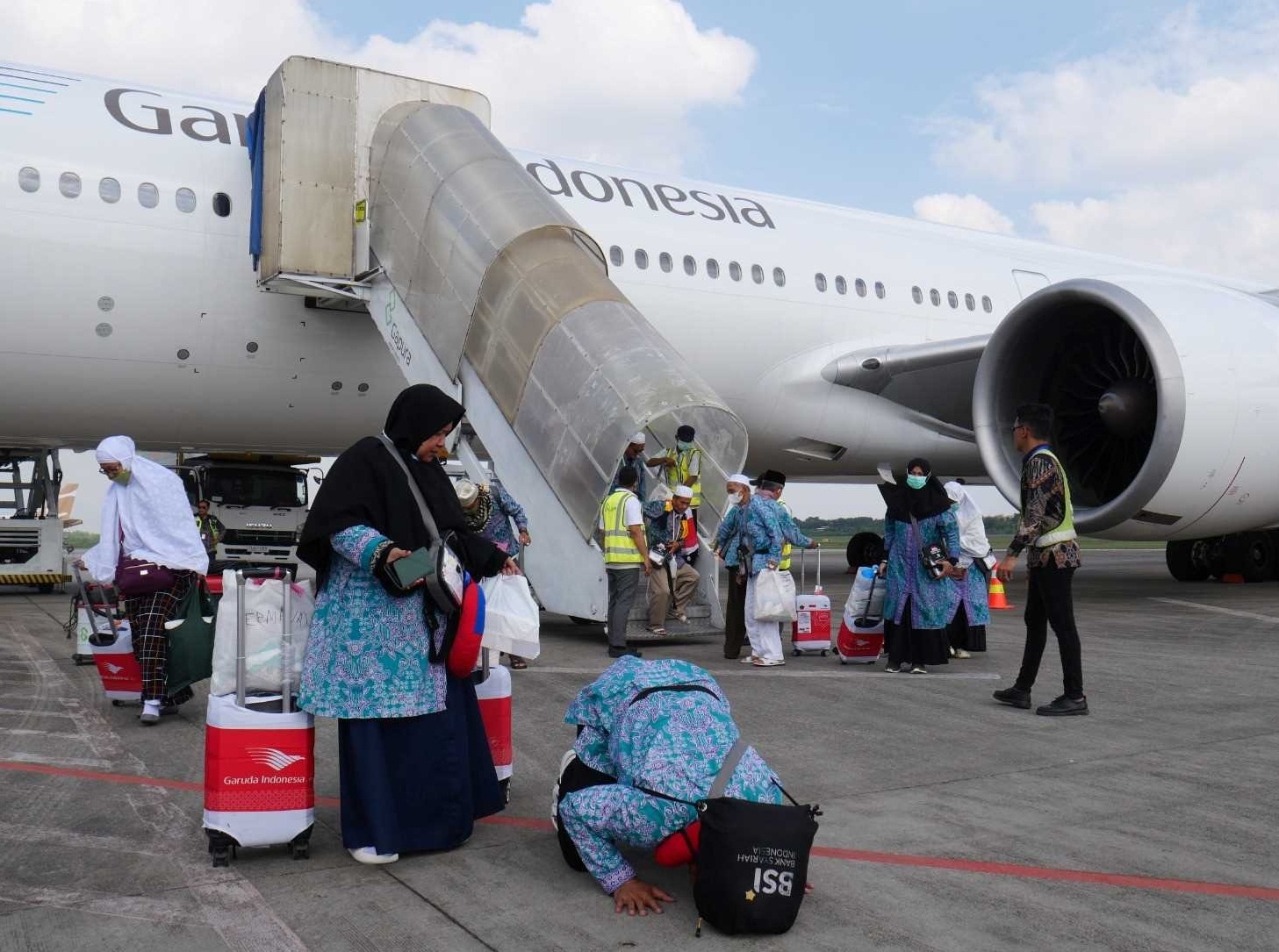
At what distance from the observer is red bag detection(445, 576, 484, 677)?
3.55 m

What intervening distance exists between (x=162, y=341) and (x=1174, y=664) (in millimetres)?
7766

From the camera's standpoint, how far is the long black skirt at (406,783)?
137 inches

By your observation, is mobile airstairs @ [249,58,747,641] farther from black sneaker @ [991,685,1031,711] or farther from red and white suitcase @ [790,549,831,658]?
black sneaker @ [991,685,1031,711]

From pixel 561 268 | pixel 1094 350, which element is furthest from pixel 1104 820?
pixel 1094 350

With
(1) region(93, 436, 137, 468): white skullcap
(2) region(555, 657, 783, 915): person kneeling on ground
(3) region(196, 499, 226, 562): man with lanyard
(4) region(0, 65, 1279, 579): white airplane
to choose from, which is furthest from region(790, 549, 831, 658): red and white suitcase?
(3) region(196, 499, 226, 562): man with lanyard

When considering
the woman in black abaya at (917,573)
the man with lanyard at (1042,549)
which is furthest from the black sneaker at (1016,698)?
the woman in black abaya at (917,573)

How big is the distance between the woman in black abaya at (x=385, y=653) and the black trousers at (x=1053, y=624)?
344cm

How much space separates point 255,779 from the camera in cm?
346

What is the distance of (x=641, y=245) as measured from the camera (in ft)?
36.7

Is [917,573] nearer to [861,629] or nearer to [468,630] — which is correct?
[861,629]

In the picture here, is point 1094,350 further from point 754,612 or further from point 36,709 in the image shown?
point 36,709

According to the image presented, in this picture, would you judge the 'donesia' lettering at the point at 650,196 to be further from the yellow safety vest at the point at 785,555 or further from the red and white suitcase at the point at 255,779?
the red and white suitcase at the point at 255,779

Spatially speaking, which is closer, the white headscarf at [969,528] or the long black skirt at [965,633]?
the long black skirt at [965,633]

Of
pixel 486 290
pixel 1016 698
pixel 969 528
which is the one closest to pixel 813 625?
pixel 969 528
